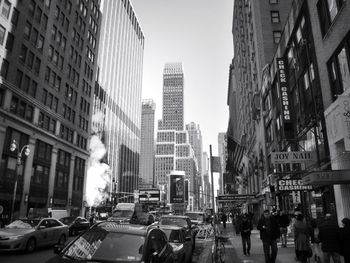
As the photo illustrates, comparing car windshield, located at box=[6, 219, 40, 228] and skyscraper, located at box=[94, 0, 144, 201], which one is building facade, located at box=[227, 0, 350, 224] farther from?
skyscraper, located at box=[94, 0, 144, 201]

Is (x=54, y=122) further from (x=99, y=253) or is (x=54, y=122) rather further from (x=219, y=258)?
(x=99, y=253)

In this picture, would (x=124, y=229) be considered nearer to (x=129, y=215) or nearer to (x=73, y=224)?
(x=73, y=224)

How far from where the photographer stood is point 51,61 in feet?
148

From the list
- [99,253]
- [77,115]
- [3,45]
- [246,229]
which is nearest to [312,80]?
[246,229]

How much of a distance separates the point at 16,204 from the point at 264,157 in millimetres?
29926

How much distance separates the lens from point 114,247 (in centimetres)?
580

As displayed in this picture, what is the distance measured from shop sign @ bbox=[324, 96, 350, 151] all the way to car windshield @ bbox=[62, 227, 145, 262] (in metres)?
8.79

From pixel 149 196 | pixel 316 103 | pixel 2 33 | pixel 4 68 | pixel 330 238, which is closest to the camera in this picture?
pixel 330 238

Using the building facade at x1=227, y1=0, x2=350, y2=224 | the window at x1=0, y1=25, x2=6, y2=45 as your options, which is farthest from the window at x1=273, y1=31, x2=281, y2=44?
the window at x1=0, y1=25, x2=6, y2=45

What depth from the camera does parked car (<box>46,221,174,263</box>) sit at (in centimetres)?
A: 553

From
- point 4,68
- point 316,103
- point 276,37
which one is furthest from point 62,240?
point 276,37

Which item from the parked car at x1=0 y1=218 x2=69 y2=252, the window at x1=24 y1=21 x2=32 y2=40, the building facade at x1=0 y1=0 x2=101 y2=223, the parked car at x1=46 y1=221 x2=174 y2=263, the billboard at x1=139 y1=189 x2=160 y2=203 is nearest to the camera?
the parked car at x1=46 y1=221 x2=174 y2=263

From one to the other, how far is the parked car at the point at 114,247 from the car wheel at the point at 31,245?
896 cm

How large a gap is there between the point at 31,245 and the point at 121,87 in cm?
10553
